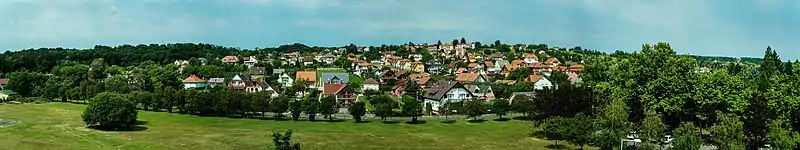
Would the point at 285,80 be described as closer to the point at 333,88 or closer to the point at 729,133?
the point at 333,88

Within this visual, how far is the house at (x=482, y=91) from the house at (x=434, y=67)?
46806 millimetres

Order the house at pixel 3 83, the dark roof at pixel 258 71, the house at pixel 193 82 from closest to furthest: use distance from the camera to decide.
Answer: the house at pixel 193 82
the house at pixel 3 83
the dark roof at pixel 258 71

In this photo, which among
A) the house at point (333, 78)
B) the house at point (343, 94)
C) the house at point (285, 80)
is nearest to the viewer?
the house at point (343, 94)

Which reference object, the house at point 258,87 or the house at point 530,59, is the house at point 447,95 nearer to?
the house at point 258,87

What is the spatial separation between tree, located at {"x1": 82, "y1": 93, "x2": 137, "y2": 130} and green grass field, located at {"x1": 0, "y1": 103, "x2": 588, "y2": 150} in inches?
46.9

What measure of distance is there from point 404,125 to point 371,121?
369 cm

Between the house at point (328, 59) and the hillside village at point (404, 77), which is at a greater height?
the house at point (328, 59)

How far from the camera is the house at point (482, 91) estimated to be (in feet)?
242

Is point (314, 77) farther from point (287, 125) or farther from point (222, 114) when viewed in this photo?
point (287, 125)

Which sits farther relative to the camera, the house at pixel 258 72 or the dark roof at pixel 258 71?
the dark roof at pixel 258 71

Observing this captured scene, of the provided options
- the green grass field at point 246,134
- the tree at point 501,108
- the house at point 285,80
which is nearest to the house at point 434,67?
the house at point 285,80

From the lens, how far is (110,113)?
47.0 meters

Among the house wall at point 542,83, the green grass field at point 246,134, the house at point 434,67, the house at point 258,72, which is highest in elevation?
the house at point 434,67

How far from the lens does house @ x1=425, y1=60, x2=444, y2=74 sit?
125 meters
